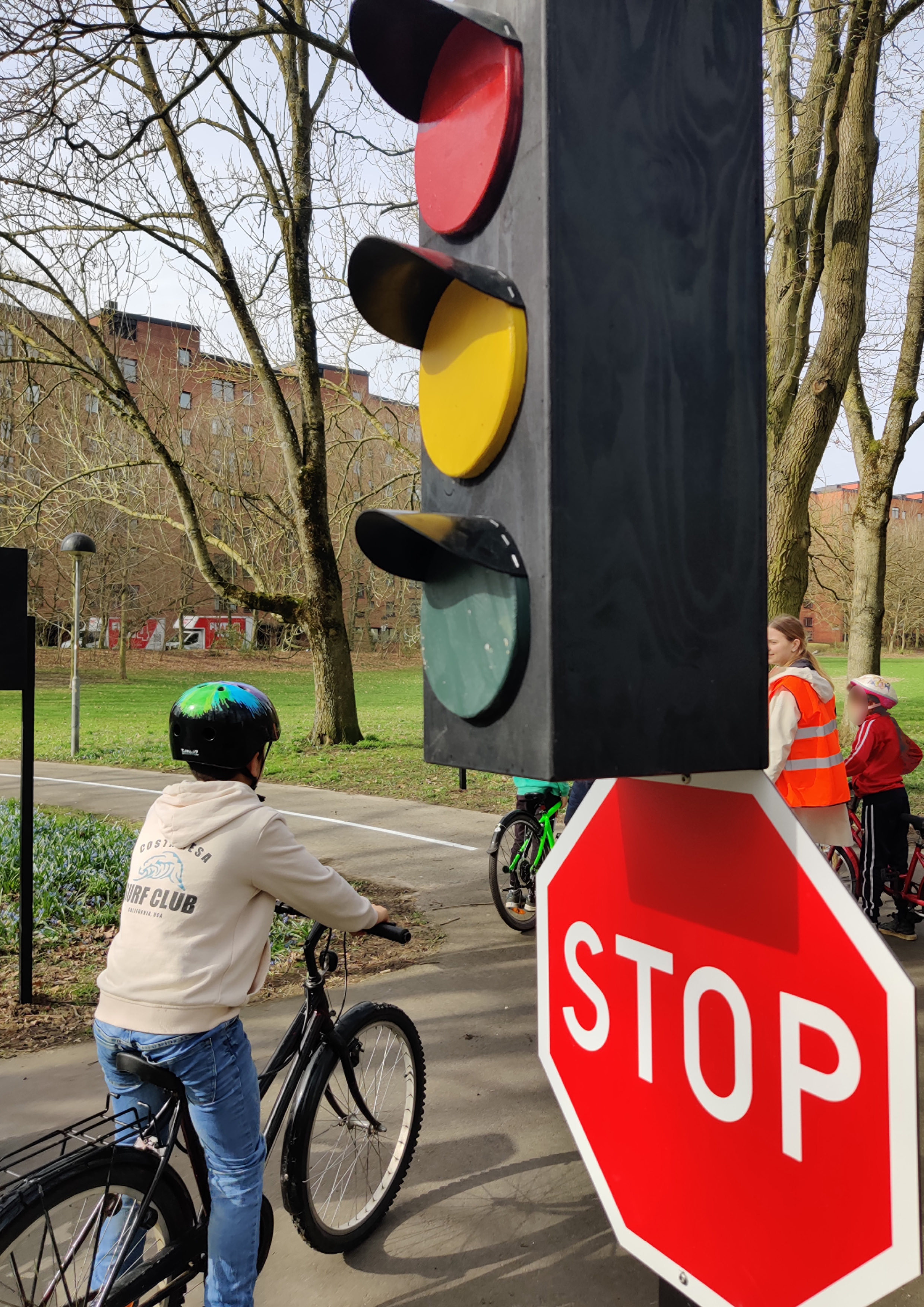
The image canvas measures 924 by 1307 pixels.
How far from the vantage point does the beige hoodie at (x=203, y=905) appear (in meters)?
2.24

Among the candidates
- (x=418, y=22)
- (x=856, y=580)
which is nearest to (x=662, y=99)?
(x=418, y=22)

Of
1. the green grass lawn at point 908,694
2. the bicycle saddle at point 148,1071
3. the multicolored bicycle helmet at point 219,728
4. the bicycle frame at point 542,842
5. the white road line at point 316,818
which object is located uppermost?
the multicolored bicycle helmet at point 219,728

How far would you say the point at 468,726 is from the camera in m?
→ 1.35

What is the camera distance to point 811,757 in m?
5.27

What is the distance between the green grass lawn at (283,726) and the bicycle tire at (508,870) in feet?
3.50

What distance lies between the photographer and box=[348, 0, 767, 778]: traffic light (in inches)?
48.0

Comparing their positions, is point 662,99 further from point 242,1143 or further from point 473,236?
point 242,1143

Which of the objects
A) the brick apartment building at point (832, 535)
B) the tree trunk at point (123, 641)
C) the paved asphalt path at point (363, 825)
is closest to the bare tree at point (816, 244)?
the brick apartment building at point (832, 535)

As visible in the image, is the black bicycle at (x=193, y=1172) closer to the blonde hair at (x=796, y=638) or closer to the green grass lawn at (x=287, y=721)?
the green grass lawn at (x=287, y=721)

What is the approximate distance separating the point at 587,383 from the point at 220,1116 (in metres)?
1.86

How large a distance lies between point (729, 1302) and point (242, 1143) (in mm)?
1220

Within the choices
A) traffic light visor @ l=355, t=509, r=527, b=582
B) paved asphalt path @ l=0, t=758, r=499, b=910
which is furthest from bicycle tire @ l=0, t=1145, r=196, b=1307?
paved asphalt path @ l=0, t=758, r=499, b=910

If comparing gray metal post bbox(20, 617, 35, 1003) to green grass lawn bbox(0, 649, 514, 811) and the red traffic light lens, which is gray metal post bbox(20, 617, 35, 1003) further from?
the red traffic light lens

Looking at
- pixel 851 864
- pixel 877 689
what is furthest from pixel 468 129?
pixel 851 864
